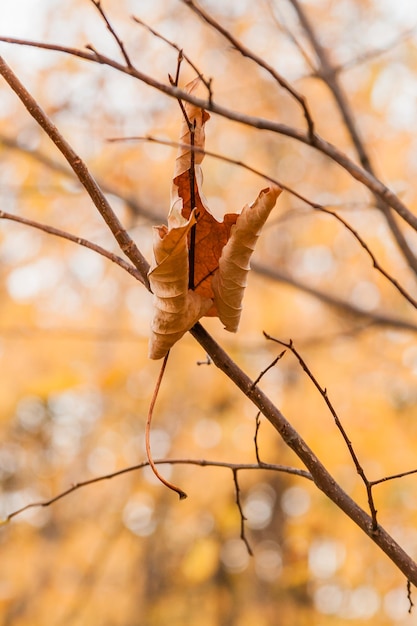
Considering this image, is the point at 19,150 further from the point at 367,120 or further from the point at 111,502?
the point at 111,502

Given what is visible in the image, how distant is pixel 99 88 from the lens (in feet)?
4.96

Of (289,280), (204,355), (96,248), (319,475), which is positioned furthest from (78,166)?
(204,355)

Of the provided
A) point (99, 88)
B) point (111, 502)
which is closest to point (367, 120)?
point (99, 88)

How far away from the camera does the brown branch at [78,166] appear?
402 millimetres

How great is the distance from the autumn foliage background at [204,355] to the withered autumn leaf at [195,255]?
0.82 metres

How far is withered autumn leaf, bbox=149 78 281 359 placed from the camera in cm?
38

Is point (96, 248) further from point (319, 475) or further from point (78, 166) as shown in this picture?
point (319, 475)

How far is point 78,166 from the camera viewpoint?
42cm

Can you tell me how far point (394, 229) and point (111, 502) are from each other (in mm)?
1634

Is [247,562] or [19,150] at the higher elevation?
[19,150]

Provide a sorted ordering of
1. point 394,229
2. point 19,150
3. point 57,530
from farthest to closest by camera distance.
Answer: point 57,530
point 19,150
point 394,229

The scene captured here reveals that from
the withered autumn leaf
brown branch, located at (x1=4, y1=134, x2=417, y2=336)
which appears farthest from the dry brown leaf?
brown branch, located at (x1=4, y1=134, x2=417, y2=336)

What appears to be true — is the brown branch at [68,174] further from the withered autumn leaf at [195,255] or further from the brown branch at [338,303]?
the withered autumn leaf at [195,255]

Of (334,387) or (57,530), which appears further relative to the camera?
(57,530)
